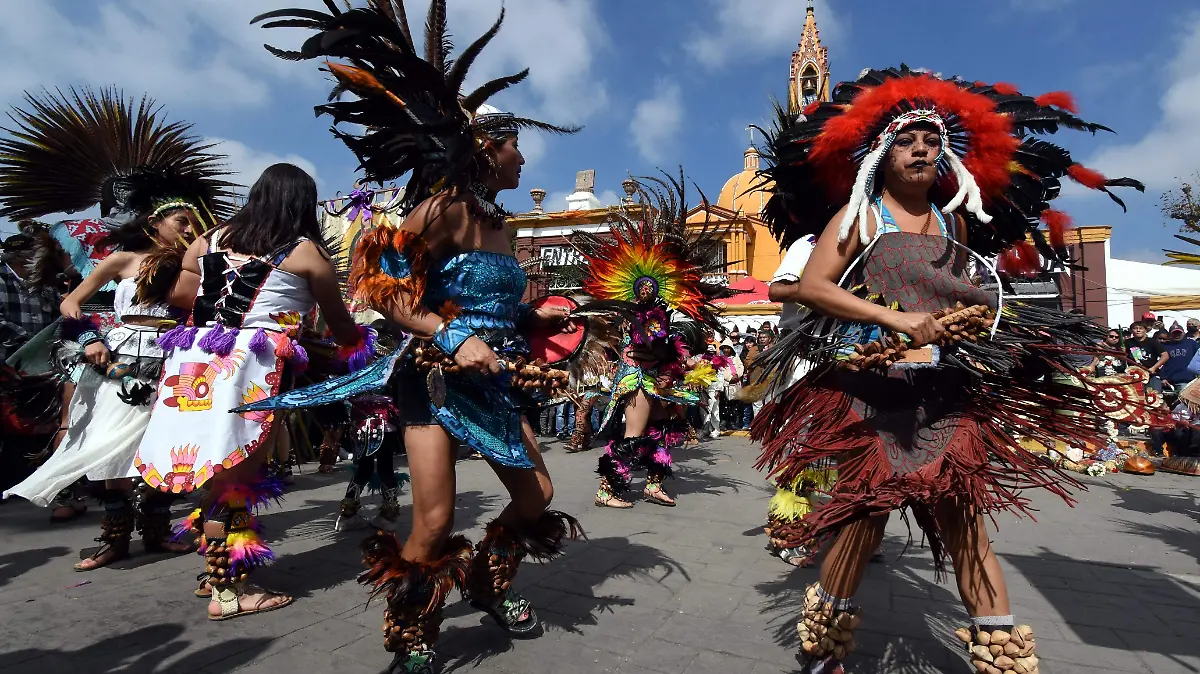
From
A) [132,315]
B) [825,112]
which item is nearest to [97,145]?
[132,315]

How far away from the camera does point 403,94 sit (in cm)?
243

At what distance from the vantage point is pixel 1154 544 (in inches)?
177

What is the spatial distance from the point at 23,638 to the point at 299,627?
1.03 m

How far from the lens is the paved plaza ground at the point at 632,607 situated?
8.41ft

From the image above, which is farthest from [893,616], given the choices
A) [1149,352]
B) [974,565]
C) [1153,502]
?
[1149,352]

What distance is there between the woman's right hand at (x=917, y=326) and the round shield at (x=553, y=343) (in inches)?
56.3

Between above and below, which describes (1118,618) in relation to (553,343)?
below

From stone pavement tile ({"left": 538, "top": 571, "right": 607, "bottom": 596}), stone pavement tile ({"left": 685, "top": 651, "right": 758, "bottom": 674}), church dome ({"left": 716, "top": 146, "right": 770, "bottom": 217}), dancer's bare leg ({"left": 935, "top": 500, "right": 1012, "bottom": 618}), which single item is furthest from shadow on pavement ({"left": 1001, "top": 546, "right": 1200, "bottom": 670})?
church dome ({"left": 716, "top": 146, "right": 770, "bottom": 217})

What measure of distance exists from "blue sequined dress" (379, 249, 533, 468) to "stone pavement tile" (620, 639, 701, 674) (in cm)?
85

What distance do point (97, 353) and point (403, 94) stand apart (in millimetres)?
2538

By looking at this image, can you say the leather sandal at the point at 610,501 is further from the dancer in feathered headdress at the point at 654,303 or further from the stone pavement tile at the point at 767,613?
the stone pavement tile at the point at 767,613

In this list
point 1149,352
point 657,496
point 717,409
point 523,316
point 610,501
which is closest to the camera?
point 523,316

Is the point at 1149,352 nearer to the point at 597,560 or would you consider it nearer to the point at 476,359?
the point at 597,560

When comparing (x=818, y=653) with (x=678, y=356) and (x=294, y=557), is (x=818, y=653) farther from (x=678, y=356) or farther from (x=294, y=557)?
(x=678, y=356)
